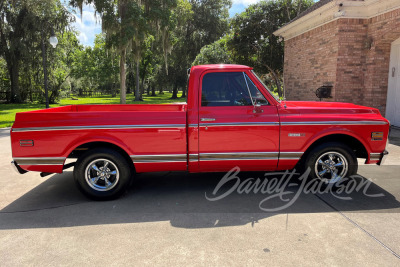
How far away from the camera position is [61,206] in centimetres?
446

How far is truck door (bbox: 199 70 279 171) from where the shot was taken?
456cm

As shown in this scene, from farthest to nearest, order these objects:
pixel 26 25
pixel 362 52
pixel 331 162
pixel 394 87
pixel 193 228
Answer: pixel 26 25
pixel 362 52
pixel 394 87
pixel 331 162
pixel 193 228

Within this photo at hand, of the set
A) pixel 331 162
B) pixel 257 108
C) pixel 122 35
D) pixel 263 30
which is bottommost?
pixel 331 162

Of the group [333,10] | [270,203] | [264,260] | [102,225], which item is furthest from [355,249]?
[333,10]

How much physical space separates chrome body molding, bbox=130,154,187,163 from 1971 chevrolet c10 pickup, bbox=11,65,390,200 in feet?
0.05

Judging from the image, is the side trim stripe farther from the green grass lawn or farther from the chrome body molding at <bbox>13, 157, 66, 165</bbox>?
the green grass lawn

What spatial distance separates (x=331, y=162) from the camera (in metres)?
4.80

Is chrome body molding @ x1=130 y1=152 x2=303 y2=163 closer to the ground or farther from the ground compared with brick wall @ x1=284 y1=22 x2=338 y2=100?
closer to the ground

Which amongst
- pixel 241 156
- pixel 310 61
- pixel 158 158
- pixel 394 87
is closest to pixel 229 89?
pixel 241 156

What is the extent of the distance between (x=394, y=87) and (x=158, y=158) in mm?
10296

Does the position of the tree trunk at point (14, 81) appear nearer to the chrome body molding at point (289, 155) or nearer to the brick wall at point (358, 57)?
the brick wall at point (358, 57)

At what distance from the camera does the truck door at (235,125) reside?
15.0 ft

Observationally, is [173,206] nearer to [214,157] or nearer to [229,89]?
[214,157]

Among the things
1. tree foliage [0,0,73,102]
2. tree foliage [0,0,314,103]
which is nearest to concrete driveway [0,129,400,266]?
tree foliage [0,0,314,103]
